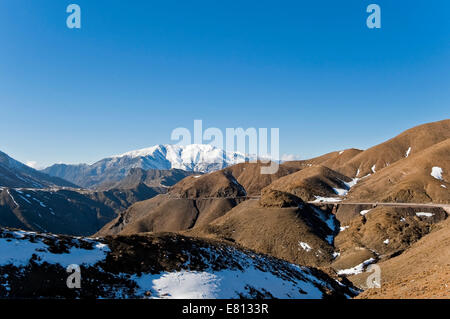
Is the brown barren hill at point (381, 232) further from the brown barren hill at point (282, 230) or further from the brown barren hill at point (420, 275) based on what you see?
the brown barren hill at point (420, 275)

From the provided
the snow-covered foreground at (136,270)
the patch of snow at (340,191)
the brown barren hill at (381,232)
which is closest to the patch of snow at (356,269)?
the brown barren hill at (381,232)

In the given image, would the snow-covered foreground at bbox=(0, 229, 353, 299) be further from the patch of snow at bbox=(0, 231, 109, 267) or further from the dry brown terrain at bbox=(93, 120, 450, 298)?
the dry brown terrain at bbox=(93, 120, 450, 298)

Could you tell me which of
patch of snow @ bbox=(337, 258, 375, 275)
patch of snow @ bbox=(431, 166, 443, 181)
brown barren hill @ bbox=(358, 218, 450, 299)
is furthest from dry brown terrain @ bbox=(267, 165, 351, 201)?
brown barren hill @ bbox=(358, 218, 450, 299)

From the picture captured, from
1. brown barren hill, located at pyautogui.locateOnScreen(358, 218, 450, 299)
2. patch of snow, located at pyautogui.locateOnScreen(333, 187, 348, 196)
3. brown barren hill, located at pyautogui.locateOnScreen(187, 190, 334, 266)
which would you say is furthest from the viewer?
patch of snow, located at pyautogui.locateOnScreen(333, 187, 348, 196)

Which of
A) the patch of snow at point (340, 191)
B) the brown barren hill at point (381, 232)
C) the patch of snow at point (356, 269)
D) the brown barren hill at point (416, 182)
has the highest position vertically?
the brown barren hill at point (416, 182)

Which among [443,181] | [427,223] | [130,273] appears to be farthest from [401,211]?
[130,273]

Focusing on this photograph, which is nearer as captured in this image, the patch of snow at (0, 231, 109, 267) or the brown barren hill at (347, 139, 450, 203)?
the patch of snow at (0, 231, 109, 267)
